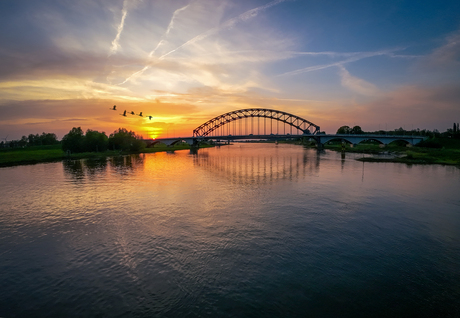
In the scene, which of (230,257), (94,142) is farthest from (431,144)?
(94,142)

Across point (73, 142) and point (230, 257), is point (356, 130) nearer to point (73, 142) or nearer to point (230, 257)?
point (73, 142)

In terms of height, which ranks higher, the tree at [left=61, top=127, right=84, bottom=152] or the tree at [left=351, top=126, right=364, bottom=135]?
the tree at [left=351, top=126, right=364, bottom=135]

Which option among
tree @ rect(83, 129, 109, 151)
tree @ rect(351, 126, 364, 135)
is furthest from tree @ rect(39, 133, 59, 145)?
tree @ rect(351, 126, 364, 135)

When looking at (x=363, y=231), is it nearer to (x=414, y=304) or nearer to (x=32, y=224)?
(x=414, y=304)

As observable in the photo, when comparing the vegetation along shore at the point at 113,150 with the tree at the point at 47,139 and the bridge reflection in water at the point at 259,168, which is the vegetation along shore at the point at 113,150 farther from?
the tree at the point at 47,139

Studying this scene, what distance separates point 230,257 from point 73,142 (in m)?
81.4

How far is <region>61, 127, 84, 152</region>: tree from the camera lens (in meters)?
74.6

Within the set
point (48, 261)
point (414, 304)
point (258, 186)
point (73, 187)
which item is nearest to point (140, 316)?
point (48, 261)

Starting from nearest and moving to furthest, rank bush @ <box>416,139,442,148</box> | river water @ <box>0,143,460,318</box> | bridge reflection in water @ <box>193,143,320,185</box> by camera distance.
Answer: river water @ <box>0,143,460,318</box> → bridge reflection in water @ <box>193,143,320,185</box> → bush @ <box>416,139,442,148</box>

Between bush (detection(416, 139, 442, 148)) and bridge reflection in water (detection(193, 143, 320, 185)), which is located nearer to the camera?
bridge reflection in water (detection(193, 143, 320, 185))

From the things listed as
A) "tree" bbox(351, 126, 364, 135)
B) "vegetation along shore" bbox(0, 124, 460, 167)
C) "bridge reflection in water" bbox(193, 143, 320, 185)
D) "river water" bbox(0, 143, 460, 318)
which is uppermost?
"tree" bbox(351, 126, 364, 135)

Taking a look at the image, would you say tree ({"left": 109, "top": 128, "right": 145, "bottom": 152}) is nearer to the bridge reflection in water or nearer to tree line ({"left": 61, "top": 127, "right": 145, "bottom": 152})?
tree line ({"left": 61, "top": 127, "right": 145, "bottom": 152})

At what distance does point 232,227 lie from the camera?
1468 cm

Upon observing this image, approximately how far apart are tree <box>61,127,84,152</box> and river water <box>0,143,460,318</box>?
201 ft
